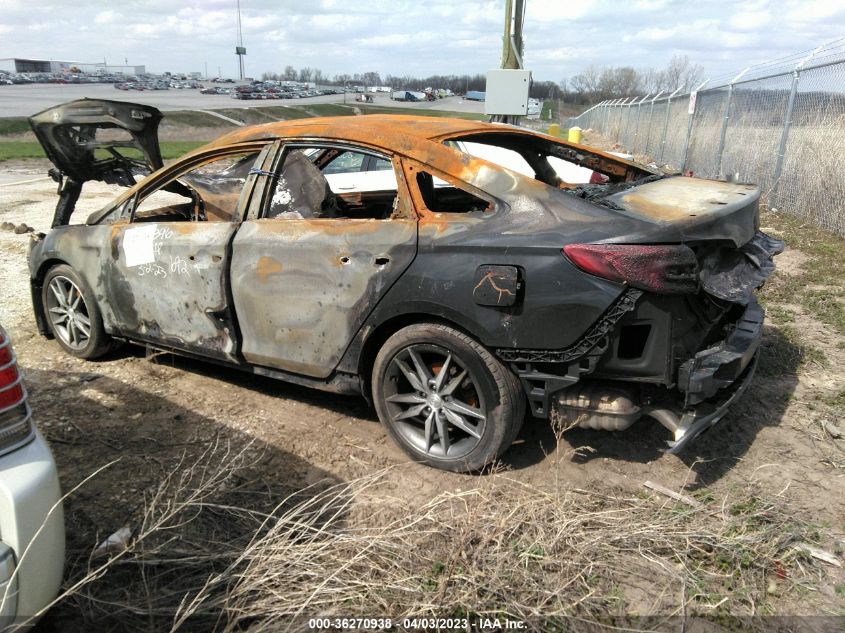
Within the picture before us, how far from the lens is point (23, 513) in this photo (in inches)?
75.8

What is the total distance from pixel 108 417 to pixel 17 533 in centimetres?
206

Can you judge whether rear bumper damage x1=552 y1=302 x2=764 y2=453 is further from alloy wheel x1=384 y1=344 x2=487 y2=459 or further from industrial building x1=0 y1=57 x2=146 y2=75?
industrial building x1=0 y1=57 x2=146 y2=75

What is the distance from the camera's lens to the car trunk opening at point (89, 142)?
4.58m

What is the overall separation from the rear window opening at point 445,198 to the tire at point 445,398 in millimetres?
674

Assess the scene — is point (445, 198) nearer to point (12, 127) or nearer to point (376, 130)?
point (376, 130)

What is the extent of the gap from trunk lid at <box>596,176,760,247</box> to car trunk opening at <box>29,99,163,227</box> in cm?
358

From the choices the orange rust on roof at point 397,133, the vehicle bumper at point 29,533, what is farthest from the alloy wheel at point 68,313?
the vehicle bumper at point 29,533

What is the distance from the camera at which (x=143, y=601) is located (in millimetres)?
2336

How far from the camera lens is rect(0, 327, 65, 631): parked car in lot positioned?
190 cm

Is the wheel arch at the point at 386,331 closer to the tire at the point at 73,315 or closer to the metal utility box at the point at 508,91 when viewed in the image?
the tire at the point at 73,315

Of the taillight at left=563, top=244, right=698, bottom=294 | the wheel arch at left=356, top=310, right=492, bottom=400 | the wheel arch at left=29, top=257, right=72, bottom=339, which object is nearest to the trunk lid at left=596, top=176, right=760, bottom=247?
the taillight at left=563, top=244, right=698, bottom=294

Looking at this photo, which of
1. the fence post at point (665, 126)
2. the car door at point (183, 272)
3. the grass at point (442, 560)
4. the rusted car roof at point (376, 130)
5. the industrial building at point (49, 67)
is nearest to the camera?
the grass at point (442, 560)

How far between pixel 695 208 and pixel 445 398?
150cm

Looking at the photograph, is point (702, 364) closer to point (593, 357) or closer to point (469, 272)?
point (593, 357)
